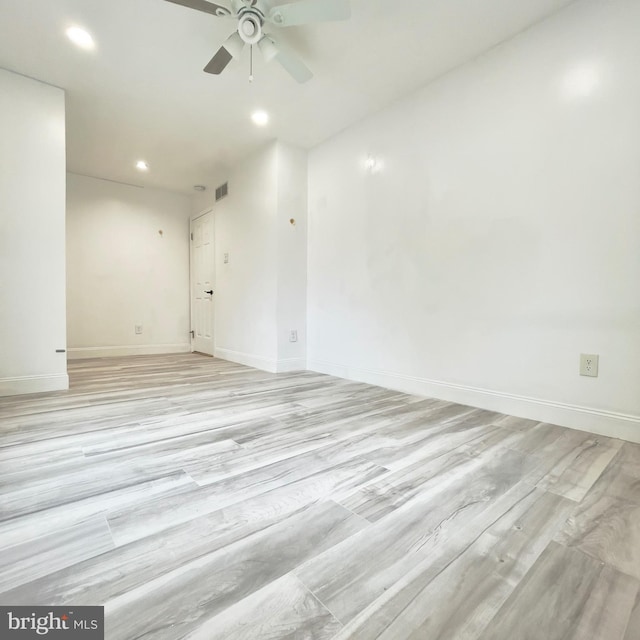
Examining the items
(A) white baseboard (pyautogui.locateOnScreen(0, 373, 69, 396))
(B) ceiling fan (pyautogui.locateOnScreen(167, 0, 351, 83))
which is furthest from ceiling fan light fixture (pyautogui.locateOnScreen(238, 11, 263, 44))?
(A) white baseboard (pyautogui.locateOnScreen(0, 373, 69, 396))

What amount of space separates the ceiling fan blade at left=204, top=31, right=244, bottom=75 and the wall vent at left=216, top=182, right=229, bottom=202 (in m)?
2.30

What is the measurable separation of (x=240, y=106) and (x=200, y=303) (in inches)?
114

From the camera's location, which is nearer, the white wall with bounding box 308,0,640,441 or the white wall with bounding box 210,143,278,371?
the white wall with bounding box 308,0,640,441

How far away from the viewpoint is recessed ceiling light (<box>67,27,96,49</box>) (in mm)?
2086

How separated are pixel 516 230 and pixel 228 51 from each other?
201 centimetres

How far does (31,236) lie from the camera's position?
2564mm

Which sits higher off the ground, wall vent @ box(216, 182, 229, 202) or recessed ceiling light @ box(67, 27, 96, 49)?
recessed ceiling light @ box(67, 27, 96, 49)

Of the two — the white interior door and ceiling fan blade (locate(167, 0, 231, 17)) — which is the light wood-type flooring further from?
the white interior door

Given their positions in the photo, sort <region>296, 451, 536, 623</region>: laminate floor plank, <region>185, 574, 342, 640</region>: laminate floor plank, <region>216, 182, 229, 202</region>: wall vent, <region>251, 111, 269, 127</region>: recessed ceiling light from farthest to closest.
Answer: <region>216, 182, 229, 202</region>: wall vent < <region>251, 111, 269, 127</region>: recessed ceiling light < <region>296, 451, 536, 623</region>: laminate floor plank < <region>185, 574, 342, 640</region>: laminate floor plank

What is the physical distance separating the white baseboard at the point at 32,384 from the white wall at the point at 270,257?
67.8 inches

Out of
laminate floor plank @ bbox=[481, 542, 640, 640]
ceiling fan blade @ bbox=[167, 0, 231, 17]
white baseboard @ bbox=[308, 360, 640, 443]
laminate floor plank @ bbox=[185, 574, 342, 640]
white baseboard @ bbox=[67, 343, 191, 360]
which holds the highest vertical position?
ceiling fan blade @ bbox=[167, 0, 231, 17]

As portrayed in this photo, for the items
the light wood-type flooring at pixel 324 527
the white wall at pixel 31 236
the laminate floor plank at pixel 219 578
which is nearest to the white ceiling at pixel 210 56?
the white wall at pixel 31 236

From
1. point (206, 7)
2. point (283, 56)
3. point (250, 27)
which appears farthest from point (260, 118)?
point (206, 7)

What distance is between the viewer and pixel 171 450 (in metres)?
1.53
